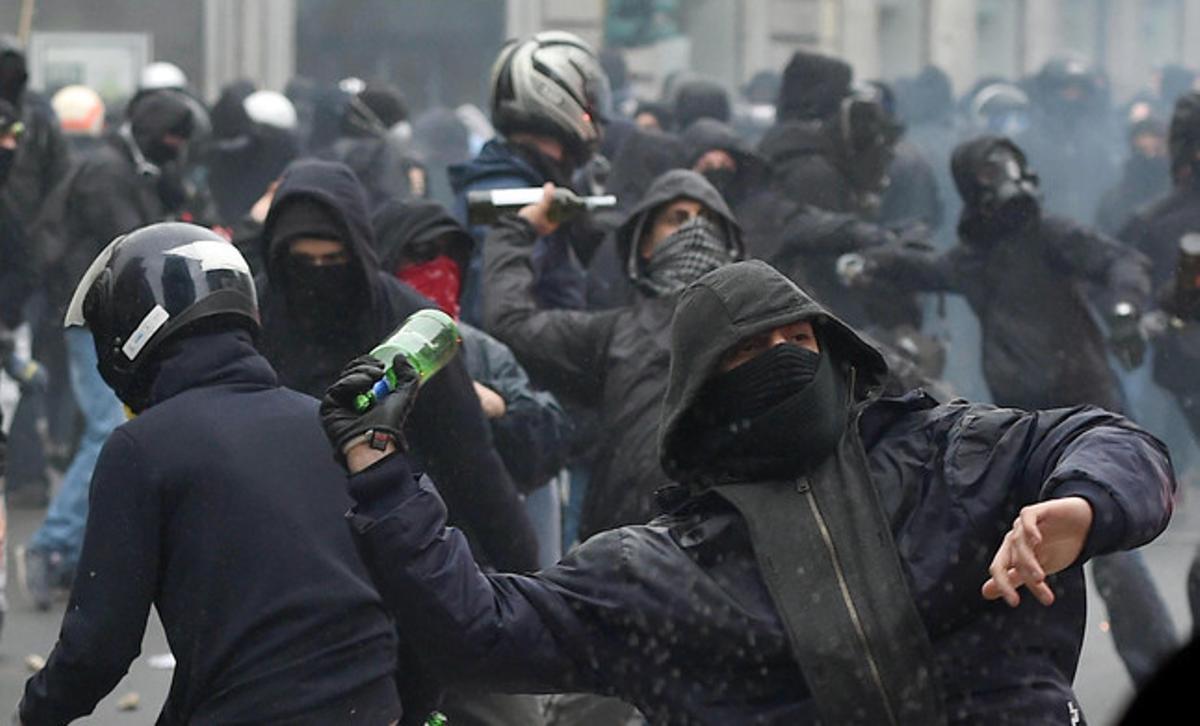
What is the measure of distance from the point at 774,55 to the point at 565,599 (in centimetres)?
2691

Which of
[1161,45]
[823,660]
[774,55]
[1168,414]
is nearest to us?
[823,660]

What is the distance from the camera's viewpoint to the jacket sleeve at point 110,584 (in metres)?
4.00

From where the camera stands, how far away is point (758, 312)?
3.48 meters

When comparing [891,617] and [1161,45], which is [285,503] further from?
[1161,45]

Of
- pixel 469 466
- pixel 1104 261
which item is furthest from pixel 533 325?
pixel 1104 261

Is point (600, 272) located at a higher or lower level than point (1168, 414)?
higher

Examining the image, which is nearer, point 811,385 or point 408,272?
point 811,385

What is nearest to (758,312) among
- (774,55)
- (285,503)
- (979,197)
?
(285,503)

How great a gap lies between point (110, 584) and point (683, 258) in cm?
236

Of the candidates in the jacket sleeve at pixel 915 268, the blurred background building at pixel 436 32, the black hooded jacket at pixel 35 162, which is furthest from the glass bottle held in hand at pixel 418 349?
the blurred background building at pixel 436 32

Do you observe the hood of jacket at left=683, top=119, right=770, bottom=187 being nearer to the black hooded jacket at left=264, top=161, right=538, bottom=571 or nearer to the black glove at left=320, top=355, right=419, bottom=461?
the black hooded jacket at left=264, top=161, right=538, bottom=571

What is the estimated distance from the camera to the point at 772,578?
11.0 feet

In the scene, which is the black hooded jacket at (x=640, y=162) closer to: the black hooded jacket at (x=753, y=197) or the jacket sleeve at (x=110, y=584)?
the black hooded jacket at (x=753, y=197)

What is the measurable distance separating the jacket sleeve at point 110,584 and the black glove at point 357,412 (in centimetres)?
82
